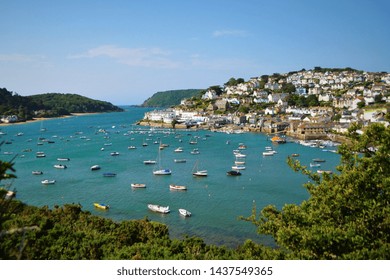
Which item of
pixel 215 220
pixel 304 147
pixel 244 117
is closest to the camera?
pixel 215 220

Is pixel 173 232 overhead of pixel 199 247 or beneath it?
beneath

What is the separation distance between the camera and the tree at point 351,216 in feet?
7.91

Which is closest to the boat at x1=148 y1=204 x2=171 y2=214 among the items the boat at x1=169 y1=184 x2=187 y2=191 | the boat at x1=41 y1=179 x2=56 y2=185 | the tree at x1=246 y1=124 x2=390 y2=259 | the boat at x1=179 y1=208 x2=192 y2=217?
the boat at x1=179 y1=208 x2=192 y2=217

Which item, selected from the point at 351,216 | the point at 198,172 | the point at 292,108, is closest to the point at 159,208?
the point at 198,172

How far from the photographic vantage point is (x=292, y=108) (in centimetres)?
3194

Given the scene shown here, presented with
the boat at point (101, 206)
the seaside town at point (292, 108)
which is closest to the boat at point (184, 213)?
the boat at point (101, 206)

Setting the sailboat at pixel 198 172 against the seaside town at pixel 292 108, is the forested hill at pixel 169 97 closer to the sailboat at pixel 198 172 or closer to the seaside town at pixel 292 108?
the seaside town at pixel 292 108

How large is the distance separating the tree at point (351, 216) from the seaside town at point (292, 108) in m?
18.2

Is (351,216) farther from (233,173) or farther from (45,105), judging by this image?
(45,105)

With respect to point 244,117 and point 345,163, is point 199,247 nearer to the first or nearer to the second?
point 345,163

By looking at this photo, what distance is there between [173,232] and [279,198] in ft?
12.2

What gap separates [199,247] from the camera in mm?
4469
